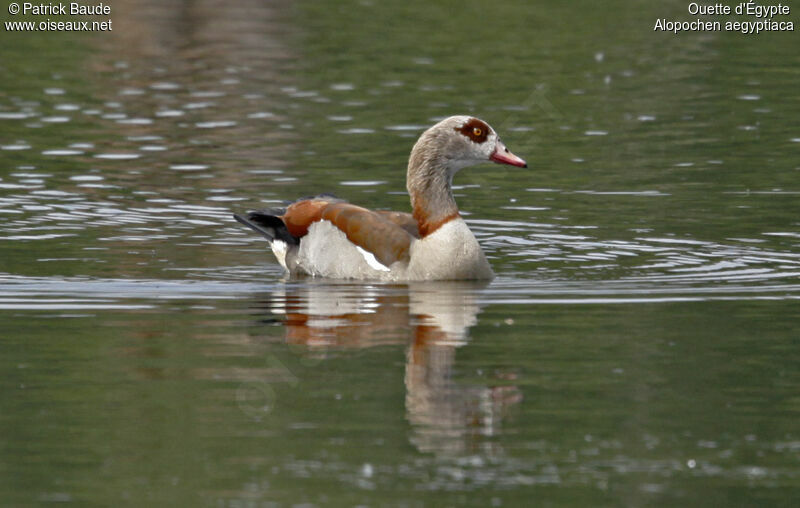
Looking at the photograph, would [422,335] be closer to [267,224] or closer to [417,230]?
[417,230]

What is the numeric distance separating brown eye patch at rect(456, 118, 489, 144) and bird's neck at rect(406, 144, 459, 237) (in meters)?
0.33

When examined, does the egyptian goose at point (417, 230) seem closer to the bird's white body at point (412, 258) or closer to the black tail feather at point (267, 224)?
the bird's white body at point (412, 258)

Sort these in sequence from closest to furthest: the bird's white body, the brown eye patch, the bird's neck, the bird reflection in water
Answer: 1. the bird reflection in water
2. the bird's white body
3. the bird's neck
4. the brown eye patch

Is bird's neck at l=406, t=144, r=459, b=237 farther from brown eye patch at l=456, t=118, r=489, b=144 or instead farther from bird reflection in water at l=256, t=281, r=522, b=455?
bird reflection in water at l=256, t=281, r=522, b=455

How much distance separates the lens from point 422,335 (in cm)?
1325

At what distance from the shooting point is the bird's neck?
53.2ft

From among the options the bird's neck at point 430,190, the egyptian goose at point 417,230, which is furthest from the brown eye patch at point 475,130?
the bird's neck at point 430,190

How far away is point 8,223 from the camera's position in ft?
62.4

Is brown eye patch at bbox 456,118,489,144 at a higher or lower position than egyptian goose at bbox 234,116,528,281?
higher

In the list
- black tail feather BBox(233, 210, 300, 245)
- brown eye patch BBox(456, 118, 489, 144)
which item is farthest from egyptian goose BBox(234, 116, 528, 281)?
black tail feather BBox(233, 210, 300, 245)

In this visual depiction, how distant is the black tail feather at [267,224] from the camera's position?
57.1 ft

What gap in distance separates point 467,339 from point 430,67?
834 inches

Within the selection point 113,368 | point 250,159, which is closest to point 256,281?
point 113,368

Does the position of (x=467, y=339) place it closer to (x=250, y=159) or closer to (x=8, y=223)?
(x=8, y=223)
